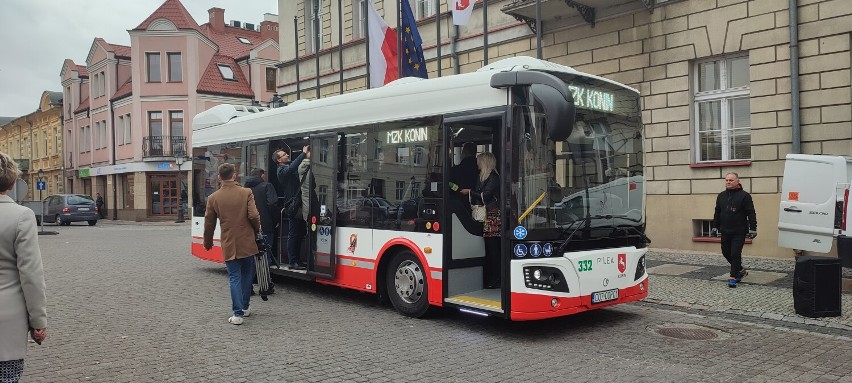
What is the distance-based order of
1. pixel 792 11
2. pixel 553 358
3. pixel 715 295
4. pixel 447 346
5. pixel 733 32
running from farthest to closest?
pixel 733 32 < pixel 792 11 < pixel 715 295 < pixel 447 346 < pixel 553 358

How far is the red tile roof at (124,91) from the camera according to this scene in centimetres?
4467

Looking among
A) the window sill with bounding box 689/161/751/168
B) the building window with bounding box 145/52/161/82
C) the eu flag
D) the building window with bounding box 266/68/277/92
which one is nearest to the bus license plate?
A: the window sill with bounding box 689/161/751/168

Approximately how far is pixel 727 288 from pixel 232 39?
45344 mm

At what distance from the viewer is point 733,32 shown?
14273 millimetres

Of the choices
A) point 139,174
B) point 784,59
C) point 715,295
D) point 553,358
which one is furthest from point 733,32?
point 139,174

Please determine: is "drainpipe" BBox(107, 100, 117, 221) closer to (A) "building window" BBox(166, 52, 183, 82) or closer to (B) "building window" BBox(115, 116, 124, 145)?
(B) "building window" BBox(115, 116, 124, 145)

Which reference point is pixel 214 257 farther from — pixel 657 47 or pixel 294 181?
pixel 657 47

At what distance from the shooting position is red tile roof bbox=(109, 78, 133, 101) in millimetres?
44669

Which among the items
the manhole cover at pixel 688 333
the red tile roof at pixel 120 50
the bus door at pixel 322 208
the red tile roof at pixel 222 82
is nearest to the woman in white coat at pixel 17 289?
the bus door at pixel 322 208

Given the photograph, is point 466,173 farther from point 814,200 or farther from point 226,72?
point 226,72

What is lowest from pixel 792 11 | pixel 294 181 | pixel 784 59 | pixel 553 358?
pixel 553 358

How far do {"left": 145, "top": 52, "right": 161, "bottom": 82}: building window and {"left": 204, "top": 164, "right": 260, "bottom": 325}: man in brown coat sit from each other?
126 ft

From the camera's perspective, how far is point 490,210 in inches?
319

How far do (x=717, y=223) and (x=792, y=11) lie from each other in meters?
5.32
